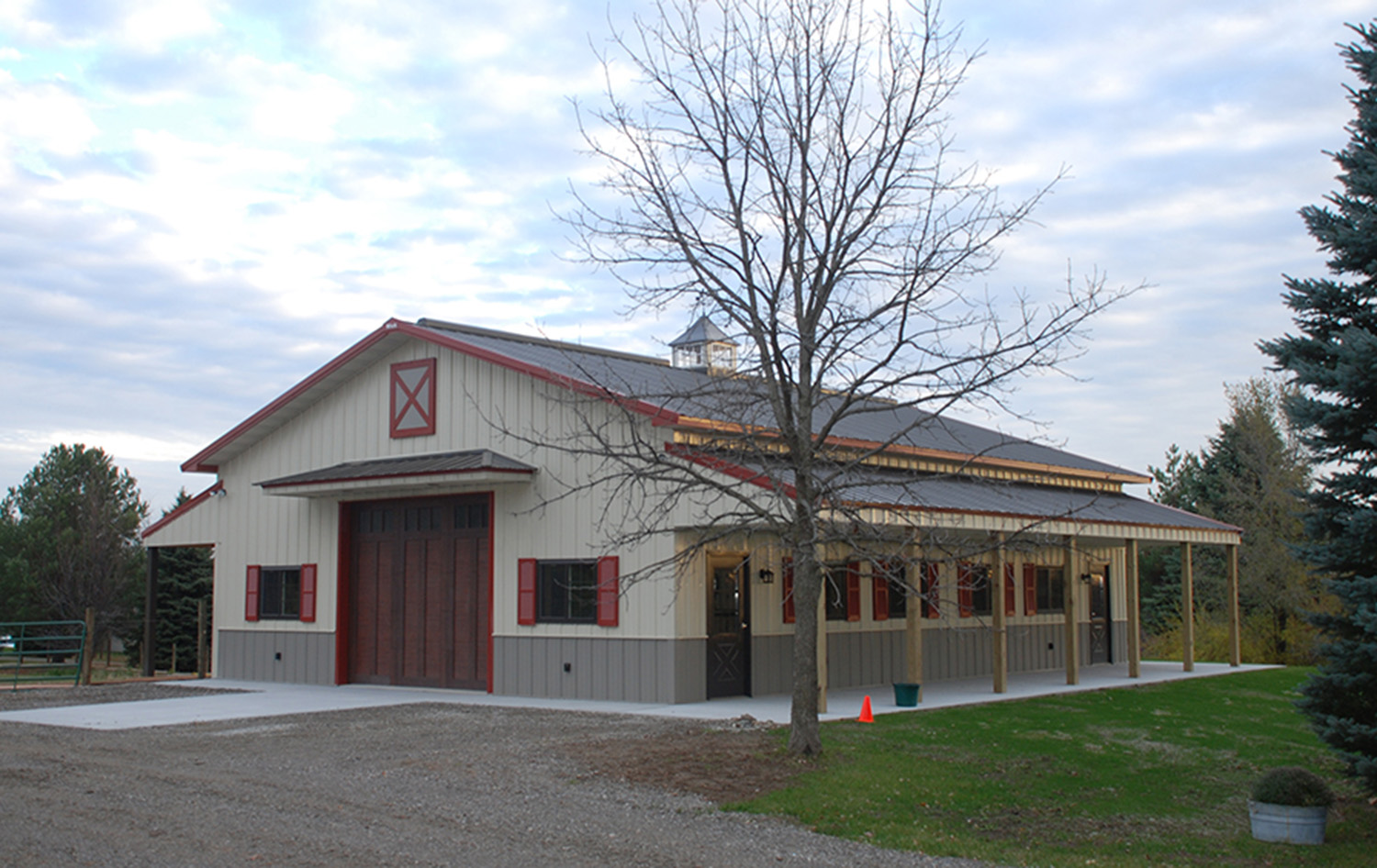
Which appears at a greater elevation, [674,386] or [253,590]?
[674,386]

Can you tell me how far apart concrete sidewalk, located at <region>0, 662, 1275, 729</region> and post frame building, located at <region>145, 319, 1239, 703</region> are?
41cm

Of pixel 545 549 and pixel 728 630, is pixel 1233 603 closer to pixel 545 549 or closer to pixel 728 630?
pixel 728 630

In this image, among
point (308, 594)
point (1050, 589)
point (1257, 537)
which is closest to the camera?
point (308, 594)

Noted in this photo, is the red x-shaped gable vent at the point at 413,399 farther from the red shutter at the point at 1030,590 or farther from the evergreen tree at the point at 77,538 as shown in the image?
the evergreen tree at the point at 77,538

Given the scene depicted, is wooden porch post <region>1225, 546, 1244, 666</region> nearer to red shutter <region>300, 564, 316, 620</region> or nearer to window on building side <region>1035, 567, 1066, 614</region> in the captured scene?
window on building side <region>1035, 567, 1066, 614</region>

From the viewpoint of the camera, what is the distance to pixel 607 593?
16516 mm

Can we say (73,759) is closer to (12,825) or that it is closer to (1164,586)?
(12,825)

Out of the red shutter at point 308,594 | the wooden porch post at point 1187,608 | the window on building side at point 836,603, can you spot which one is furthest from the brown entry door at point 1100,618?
the red shutter at point 308,594

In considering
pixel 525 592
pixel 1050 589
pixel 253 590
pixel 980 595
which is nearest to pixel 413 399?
pixel 525 592

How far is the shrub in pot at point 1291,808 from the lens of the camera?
835cm

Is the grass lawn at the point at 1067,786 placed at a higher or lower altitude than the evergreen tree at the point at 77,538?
lower

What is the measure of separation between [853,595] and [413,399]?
298 inches

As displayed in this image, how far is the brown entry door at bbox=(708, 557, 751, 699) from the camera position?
16.4 m

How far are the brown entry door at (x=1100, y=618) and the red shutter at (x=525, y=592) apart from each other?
12.5 metres
